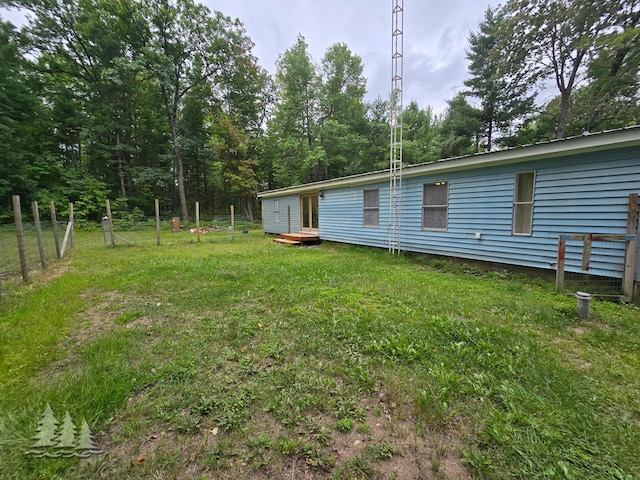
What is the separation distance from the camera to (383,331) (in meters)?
2.77

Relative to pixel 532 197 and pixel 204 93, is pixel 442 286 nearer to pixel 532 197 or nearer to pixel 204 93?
pixel 532 197

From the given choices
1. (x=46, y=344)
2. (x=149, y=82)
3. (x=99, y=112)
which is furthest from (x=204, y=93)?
(x=46, y=344)

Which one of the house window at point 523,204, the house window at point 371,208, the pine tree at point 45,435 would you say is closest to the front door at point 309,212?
the house window at point 371,208

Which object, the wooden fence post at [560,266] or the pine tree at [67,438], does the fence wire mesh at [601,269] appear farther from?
the pine tree at [67,438]

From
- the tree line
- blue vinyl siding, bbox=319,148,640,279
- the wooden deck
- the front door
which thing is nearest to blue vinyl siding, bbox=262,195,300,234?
the front door

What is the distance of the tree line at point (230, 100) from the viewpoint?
11.8 meters

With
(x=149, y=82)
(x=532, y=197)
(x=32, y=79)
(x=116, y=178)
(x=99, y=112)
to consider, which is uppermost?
(x=149, y=82)

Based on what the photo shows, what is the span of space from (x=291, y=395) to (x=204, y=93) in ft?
83.0

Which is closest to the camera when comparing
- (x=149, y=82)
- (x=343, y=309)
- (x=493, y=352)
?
(x=493, y=352)

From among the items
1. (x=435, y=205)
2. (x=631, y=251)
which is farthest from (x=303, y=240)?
(x=631, y=251)

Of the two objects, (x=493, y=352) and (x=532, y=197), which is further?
(x=532, y=197)

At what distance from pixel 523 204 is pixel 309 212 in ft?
25.7

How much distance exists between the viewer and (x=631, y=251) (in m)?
3.49

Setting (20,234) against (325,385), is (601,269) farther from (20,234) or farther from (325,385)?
(20,234)
